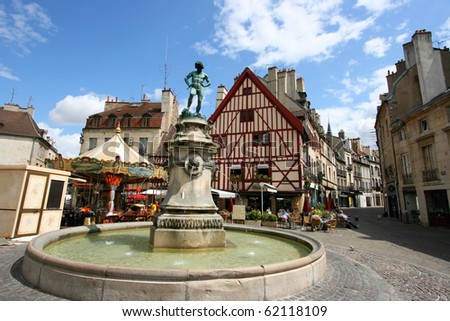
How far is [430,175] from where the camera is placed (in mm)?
14656

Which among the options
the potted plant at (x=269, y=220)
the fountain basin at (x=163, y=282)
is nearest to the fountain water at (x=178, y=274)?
the fountain basin at (x=163, y=282)

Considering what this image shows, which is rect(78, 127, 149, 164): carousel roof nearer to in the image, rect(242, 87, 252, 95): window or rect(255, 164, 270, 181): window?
rect(255, 164, 270, 181): window

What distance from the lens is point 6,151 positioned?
25.4 m

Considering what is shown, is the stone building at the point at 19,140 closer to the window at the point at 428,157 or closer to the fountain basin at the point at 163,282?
the fountain basin at the point at 163,282

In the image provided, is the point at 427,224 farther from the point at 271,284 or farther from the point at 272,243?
the point at 271,284

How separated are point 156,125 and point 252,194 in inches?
568

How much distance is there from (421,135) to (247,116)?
12.3 m

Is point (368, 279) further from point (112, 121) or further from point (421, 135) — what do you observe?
point (112, 121)

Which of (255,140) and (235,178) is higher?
(255,140)

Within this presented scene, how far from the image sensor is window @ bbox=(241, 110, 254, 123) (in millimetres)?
21516

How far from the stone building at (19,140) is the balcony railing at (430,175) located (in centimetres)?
3471

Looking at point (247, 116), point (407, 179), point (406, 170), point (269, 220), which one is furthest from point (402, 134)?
point (269, 220)

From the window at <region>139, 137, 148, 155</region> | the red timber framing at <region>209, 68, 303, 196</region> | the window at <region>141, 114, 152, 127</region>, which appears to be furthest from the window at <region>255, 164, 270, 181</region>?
the window at <region>141, 114, 152, 127</region>
